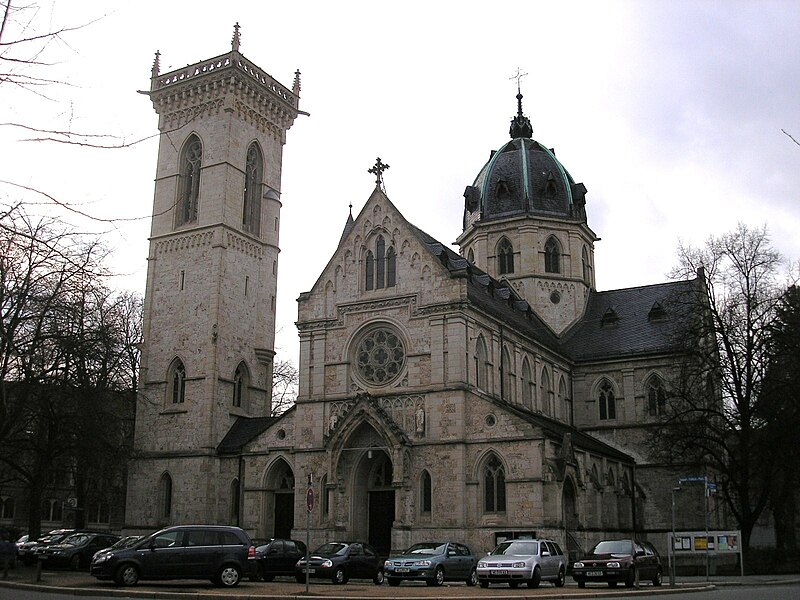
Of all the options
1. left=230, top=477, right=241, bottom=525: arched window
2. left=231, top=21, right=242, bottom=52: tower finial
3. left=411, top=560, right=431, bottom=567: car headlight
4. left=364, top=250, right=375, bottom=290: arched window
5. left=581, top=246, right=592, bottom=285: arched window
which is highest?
left=231, top=21, right=242, bottom=52: tower finial

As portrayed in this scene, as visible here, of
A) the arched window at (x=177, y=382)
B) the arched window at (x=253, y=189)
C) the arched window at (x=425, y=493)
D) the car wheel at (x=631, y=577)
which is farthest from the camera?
the arched window at (x=253, y=189)

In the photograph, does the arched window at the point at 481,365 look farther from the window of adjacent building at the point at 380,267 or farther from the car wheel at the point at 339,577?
the car wheel at the point at 339,577

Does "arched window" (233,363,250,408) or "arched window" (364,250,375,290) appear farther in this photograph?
"arched window" (233,363,250,408)

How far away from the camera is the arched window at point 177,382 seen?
1893 inches

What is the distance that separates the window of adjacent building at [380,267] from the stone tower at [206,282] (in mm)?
9696

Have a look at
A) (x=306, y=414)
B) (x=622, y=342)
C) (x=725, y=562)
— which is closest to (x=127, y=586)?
(x=306, y=414)

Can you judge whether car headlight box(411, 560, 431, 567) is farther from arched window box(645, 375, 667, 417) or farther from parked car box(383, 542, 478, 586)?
arched window box(645, 375, 667, 417)

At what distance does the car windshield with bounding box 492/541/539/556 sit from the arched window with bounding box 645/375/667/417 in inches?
985

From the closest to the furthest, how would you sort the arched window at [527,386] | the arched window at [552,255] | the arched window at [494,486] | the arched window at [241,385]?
the arched window at [494,486] → the arched window at [527,386] → the arched window at [241,385] → the arched window at [552,255]

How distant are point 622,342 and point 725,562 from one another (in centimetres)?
1479

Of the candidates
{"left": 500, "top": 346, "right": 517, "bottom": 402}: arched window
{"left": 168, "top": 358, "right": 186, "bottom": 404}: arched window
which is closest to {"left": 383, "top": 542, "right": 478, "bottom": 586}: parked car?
{"left": 500, "top": 346, "right": 517, "bottom": 402}: arched window

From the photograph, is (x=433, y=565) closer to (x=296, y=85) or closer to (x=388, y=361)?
(x=388, y=361)

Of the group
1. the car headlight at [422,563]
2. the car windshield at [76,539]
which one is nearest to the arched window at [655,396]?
the car headlight at [422,563]

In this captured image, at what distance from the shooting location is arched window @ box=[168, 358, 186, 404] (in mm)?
48094
